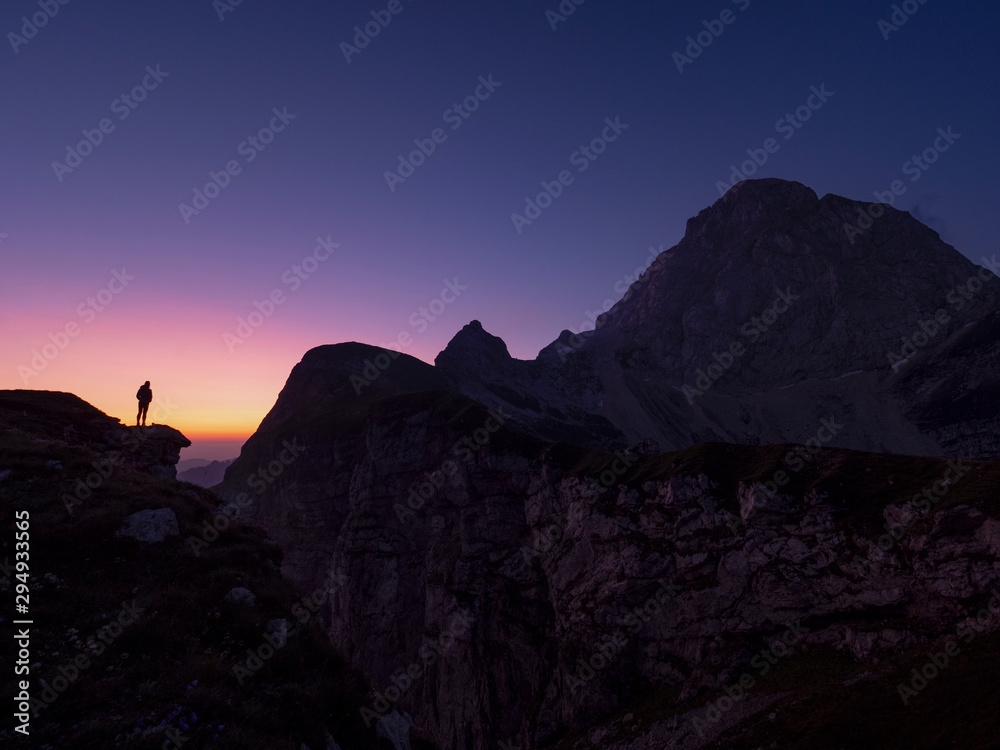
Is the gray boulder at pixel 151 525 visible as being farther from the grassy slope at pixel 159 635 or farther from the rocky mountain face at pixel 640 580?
the rocky mountain face at pixel 640 580

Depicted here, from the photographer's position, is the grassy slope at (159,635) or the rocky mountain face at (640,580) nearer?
A: the grassy slope at (159,635)

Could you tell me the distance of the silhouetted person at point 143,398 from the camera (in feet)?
115

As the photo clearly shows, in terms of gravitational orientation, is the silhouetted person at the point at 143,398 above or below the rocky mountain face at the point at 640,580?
above

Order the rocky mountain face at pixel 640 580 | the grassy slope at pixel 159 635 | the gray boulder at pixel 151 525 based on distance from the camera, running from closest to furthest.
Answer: the grassy slope at pixel 159 635, the gray boulder at pixel 151 525, the rocky mountain face at pixel 640 580

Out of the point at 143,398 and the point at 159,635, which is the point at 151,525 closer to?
the point at 159,635

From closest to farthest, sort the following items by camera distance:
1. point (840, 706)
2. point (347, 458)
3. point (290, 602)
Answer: point (290, 602), point (840, 706), point (347, 458)

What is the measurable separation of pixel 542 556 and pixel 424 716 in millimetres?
32279

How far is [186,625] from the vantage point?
42.2 ft

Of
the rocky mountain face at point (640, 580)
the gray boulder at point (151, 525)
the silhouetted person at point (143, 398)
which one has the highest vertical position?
the silhouetted person at point (143, 398)

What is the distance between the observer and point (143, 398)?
117 feet

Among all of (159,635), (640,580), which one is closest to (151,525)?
(159,635)

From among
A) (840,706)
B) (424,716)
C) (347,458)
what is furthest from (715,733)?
(347,458)

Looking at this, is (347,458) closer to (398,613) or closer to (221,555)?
(398,613)

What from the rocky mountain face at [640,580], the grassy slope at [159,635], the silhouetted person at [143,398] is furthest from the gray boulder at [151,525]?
the silhouetted person at [143,398]
